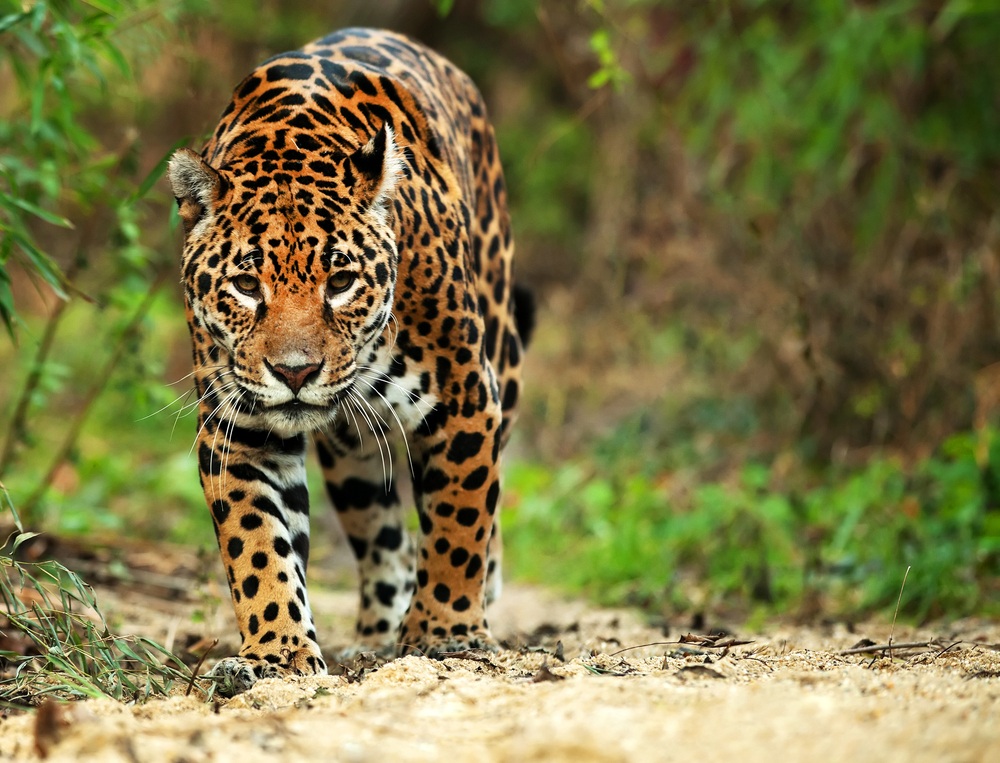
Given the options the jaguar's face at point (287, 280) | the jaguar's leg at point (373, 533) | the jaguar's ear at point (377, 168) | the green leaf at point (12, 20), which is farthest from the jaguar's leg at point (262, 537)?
the green leaf at point (12, 20)

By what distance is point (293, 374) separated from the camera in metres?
4.14

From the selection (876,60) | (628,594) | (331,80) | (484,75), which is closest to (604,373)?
(876,60)

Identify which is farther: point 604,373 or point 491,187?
point 604,373

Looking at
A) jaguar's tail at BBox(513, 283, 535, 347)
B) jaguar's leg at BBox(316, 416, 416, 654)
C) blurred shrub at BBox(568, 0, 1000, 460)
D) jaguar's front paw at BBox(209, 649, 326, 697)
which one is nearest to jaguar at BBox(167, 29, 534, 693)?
jaguar's front paw at BBox(209, 649, 326, 697)

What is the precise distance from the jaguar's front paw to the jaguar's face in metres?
0.79

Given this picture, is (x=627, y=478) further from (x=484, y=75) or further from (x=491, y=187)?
(x=484, y=75)

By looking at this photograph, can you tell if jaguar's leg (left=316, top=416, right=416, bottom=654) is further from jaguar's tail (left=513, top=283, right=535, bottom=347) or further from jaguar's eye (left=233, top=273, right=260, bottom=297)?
jaguar's eye (left=233, top=273, right=260, bottom=297)

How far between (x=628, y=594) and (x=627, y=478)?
2.26 meters

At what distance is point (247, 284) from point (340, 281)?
12.3 inches

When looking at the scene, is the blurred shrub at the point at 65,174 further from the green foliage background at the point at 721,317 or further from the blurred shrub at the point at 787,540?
the blurred shrub at the point at 787,540

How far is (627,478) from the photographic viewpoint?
30.6 feet

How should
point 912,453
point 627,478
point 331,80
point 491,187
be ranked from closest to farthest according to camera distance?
point 331,80
point 491,187
point 912,453
point 627,478

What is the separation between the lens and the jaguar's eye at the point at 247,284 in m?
4.21

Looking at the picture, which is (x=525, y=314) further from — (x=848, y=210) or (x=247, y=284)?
(x=848, y=210)
